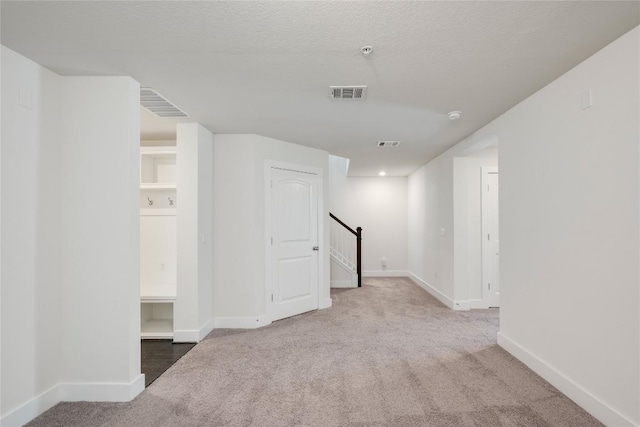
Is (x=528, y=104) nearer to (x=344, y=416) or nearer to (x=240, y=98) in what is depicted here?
(x=240, y=98)

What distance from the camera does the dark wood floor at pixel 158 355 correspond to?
3042mm

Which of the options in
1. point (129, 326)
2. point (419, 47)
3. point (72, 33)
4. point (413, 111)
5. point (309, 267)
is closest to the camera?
point (72, 33)

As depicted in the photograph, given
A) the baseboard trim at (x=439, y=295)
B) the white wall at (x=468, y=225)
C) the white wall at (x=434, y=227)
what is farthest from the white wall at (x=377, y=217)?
the white wall at (x=468, y=225)

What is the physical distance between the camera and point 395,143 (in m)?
4.75

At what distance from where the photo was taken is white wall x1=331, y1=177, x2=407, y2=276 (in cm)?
823

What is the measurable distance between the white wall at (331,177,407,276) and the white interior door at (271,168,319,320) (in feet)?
10.4

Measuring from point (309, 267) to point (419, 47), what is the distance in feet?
11.6

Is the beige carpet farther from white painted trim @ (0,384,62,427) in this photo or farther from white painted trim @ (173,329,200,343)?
white painted trim @ (173,329,200,343)

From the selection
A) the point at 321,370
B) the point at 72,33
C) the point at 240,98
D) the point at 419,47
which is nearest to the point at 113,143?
the point at 72,33

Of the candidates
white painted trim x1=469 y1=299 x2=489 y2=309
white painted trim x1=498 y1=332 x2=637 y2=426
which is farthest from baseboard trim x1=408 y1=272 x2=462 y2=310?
white painted trim x1=498 y1=332 x2=637 y2=426

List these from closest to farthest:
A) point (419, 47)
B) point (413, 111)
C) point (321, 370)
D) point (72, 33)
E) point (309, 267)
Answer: point (72, 33), point (419, 47), point (321, 370), point (413, 111), point (309, 267)

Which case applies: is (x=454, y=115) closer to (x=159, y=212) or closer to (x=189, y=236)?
(x=189, y=236)

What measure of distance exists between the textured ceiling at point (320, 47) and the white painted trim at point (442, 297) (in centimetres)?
290

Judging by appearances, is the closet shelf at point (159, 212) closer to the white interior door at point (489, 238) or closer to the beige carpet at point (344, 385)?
the beige carpet at point (344, 385)
